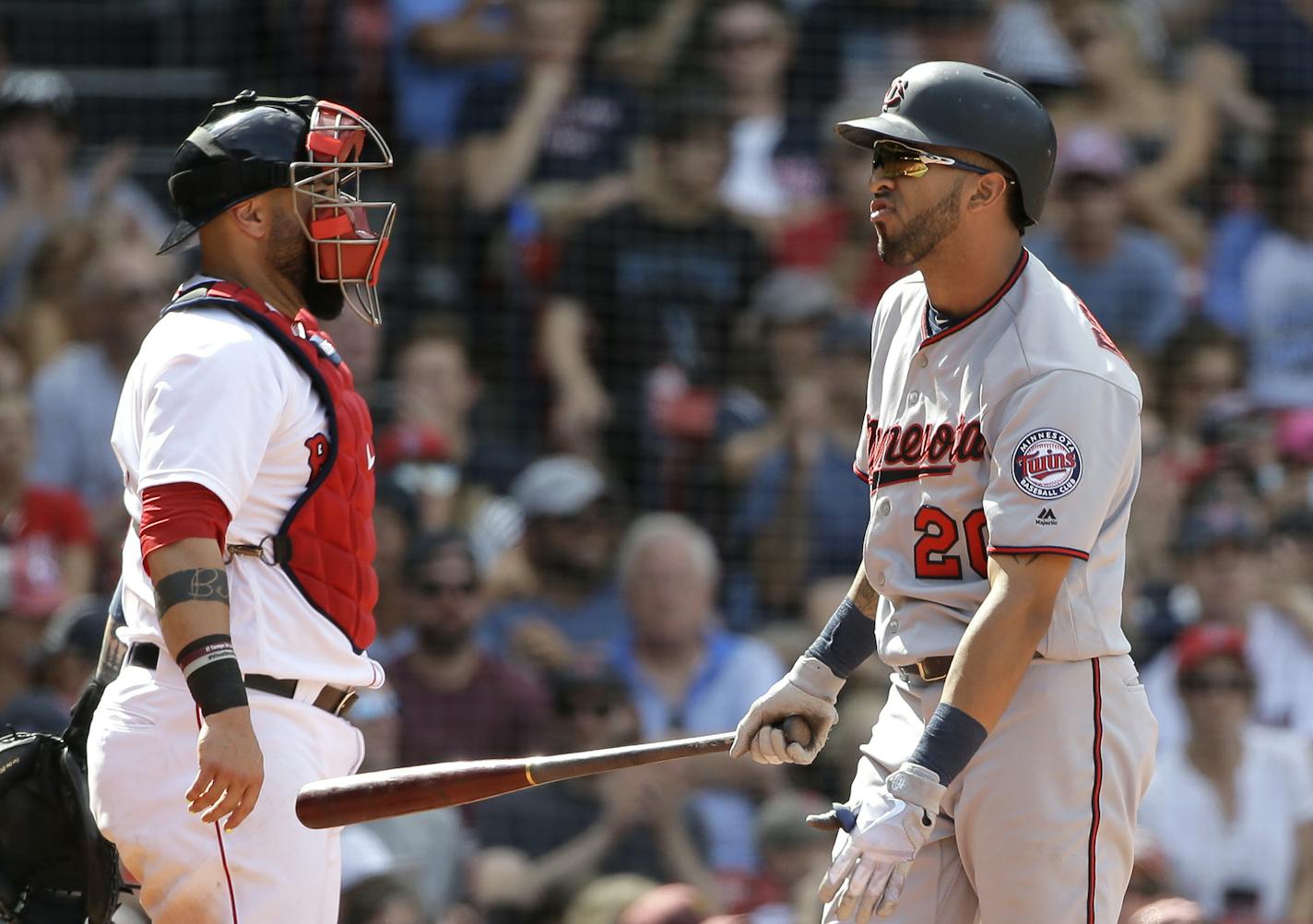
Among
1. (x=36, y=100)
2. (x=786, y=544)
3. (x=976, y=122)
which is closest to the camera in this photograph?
(x=976, y=122)

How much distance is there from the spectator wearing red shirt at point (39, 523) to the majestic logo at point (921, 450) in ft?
12.5

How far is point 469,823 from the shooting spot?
594cm

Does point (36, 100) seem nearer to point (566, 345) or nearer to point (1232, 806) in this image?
point (566, 345)

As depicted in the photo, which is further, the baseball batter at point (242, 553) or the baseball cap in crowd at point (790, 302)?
the baseball cap in crowd at point (790, 302)

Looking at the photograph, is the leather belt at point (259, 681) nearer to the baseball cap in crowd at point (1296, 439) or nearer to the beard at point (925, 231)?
the beard at point (925, 231)

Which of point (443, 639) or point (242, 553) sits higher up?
point (242, 553)

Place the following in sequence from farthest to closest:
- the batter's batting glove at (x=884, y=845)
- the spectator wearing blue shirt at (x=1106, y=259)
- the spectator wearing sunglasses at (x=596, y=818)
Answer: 1. the spectator wearing blue shirt at (x=1106, y=259)
2. the spectator wearing sunglasses at (x=596, y=818)
3. the batter's batting glove at (x=884, y=845)

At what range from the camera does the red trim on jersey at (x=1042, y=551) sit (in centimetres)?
295

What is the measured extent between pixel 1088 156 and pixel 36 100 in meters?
4.25

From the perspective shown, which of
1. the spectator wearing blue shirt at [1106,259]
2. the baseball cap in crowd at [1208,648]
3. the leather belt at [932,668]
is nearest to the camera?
the leather belt at [932,668]

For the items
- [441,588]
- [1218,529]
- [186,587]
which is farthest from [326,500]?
[1218,529]

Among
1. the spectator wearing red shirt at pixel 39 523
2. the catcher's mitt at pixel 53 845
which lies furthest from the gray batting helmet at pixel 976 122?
the spectator wearing red shirt at pixel 39 523

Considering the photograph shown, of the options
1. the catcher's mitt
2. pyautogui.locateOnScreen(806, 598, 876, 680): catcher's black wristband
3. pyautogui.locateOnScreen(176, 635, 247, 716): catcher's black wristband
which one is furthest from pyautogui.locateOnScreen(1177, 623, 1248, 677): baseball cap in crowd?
pyautogui.locateOnScreen(176, 635, 247, 716): catcher's black wristband

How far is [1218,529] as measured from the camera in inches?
265
